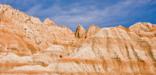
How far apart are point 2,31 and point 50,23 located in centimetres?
3479

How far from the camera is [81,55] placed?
82.6 meters

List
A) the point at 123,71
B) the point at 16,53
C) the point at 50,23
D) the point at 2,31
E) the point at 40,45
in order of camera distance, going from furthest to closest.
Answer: the point at 50,23, the point at 40,45, the point at 2,31, the point at 16,53, the point at 123,71

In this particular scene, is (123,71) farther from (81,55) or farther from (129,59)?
(81,55)

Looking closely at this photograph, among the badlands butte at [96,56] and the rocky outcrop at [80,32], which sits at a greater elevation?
the rocky outcrop at [80,32]

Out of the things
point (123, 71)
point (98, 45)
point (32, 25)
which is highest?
point (32, 25)

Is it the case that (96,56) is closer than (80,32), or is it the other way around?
(96,56)

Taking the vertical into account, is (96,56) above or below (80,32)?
below

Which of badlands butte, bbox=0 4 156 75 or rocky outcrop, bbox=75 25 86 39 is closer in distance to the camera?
badlands butte, bbox=0 4 156 75

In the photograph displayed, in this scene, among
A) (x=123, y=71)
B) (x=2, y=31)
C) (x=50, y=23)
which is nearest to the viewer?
(x=123, y=71)

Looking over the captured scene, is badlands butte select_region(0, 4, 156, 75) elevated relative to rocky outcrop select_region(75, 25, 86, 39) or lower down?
lower down

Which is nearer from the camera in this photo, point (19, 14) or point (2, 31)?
point (2, 31)

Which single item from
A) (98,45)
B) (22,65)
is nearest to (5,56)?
(22,65)

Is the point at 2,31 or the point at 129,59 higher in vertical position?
the point at 2,31

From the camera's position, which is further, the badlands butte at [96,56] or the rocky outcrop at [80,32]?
the rocky outcrop at [80,32]
